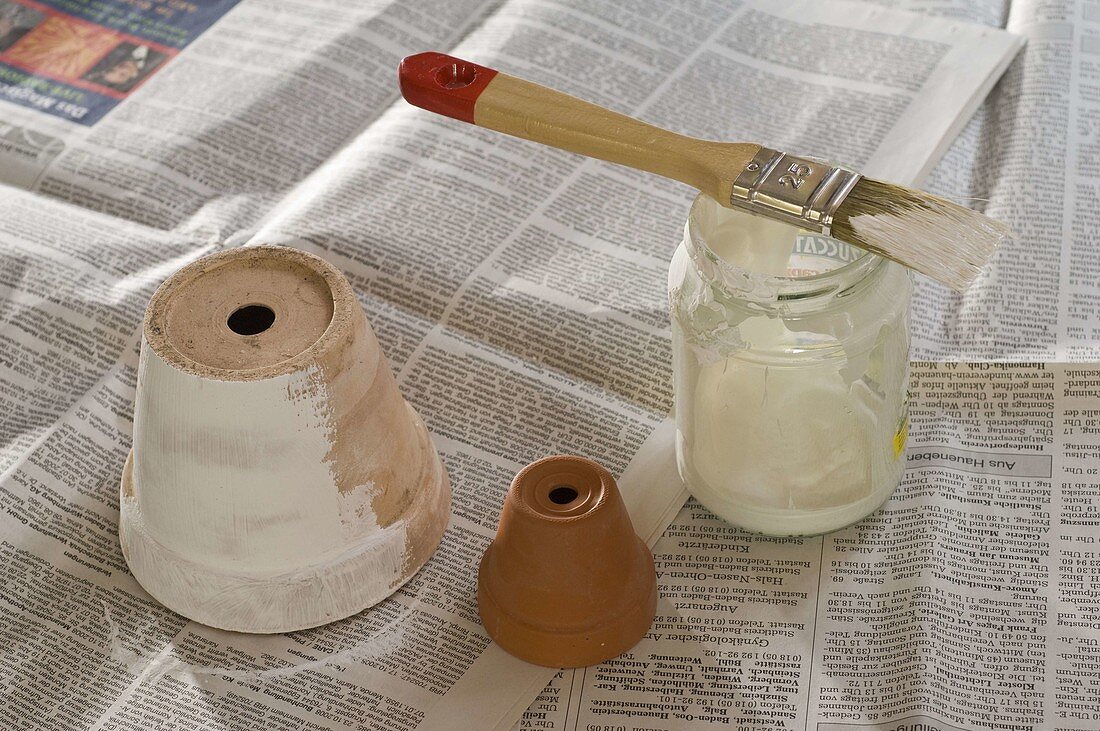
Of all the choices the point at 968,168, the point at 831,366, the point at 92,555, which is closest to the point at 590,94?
the point at 968,168

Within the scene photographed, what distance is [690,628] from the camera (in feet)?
2.08

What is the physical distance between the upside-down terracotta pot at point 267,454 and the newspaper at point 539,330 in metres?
0.03

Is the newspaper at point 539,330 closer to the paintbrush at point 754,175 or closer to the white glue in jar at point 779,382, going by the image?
the white glue in jar at point 779,382

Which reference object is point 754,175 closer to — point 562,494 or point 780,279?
point 780,279

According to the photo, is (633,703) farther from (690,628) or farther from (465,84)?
(465,84)

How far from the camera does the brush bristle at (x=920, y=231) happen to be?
54 centimetres

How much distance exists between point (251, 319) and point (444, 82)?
17 centimetres

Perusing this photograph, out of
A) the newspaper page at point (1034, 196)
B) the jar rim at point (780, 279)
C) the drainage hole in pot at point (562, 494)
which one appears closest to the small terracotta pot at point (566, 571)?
the drainage hole in pot at point (562, 494)

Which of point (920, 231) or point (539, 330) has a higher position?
point (920, 231)

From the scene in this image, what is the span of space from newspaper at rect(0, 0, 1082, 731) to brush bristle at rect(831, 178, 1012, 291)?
187mm

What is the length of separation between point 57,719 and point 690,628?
343mm

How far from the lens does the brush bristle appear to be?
539 millimetres

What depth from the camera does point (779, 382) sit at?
0.62 m

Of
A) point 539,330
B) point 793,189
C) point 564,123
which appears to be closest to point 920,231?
point 793,189
